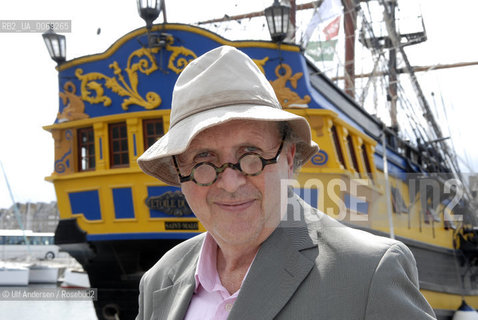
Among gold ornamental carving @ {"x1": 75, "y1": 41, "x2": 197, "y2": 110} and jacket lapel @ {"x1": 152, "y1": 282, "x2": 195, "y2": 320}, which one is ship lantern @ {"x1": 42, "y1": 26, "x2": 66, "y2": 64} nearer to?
gold ornamental carving @ {"x1": 75, "y1": 41, "x2": 197, "y2": 110}

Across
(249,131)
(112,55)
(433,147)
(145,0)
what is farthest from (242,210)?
(433,147)

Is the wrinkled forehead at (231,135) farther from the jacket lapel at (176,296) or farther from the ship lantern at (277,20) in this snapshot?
the ship lantern at (277,20)

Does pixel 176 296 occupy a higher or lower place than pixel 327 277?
lower

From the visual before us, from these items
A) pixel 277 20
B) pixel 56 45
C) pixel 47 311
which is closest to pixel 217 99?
pixel 277 20

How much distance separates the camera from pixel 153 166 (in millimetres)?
1570

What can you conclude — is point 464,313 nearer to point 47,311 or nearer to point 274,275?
point 274,275

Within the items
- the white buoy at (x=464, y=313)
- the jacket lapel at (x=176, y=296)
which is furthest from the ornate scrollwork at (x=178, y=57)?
the white buoy at (x=464, y=313)

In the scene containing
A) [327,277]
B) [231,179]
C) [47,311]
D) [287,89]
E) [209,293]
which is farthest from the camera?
[47,311]

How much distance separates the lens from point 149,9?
6.65 metres

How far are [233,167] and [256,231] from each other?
16 centimetres

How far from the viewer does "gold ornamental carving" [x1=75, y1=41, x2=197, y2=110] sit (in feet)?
22.9

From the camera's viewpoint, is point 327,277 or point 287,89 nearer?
point 327,277

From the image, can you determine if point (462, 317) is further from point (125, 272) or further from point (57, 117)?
point (57, 117)

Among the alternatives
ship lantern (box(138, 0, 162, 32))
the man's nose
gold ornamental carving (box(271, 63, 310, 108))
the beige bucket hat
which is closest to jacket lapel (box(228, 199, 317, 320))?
the man's nose
